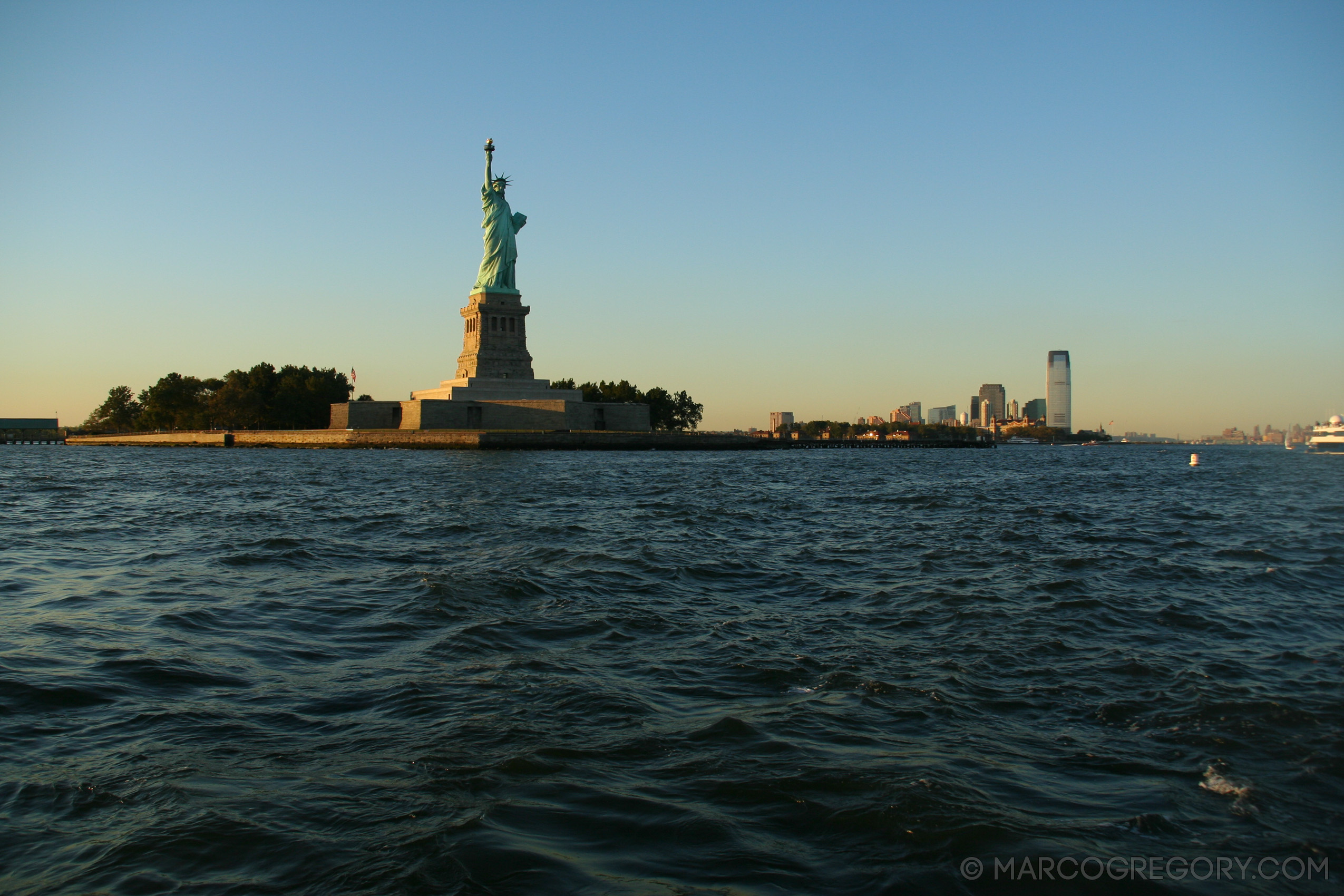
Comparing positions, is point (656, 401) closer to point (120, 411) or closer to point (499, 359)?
point (499, 359)

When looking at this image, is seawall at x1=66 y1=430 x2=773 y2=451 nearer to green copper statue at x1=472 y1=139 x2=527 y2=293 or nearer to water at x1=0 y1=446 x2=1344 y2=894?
green copper statue at x1=472 y1=139 x2=527 y2=293

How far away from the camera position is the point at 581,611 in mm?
10578

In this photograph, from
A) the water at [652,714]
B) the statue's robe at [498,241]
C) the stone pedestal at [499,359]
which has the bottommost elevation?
the water at [652,714]

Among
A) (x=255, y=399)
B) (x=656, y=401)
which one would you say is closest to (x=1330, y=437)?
(x=656, y=401)

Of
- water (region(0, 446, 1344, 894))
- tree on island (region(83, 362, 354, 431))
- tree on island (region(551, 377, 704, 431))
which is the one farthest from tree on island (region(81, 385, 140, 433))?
water (region(0, 446, 1344, 894))

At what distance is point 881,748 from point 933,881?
5.51 feet

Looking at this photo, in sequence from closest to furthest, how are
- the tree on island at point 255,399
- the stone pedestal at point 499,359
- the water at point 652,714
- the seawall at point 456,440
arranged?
the water at point 652,714
the seawall at point 456,440
the stone pedestal at point 499,359
the tree on island at point 255,399

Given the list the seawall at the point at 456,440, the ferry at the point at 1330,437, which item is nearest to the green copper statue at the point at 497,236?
the seawall at the point at 456,440

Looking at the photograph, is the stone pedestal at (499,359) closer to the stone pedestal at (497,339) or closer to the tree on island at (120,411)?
the stone pedestal at (497,339)

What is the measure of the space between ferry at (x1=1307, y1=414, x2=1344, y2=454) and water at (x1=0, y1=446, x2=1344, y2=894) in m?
88.1

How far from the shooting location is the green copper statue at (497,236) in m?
80.3

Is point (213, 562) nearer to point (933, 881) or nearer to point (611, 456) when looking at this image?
point (933, 881)

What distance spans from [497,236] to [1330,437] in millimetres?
84461

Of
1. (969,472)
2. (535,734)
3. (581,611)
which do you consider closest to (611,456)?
(969,472)
